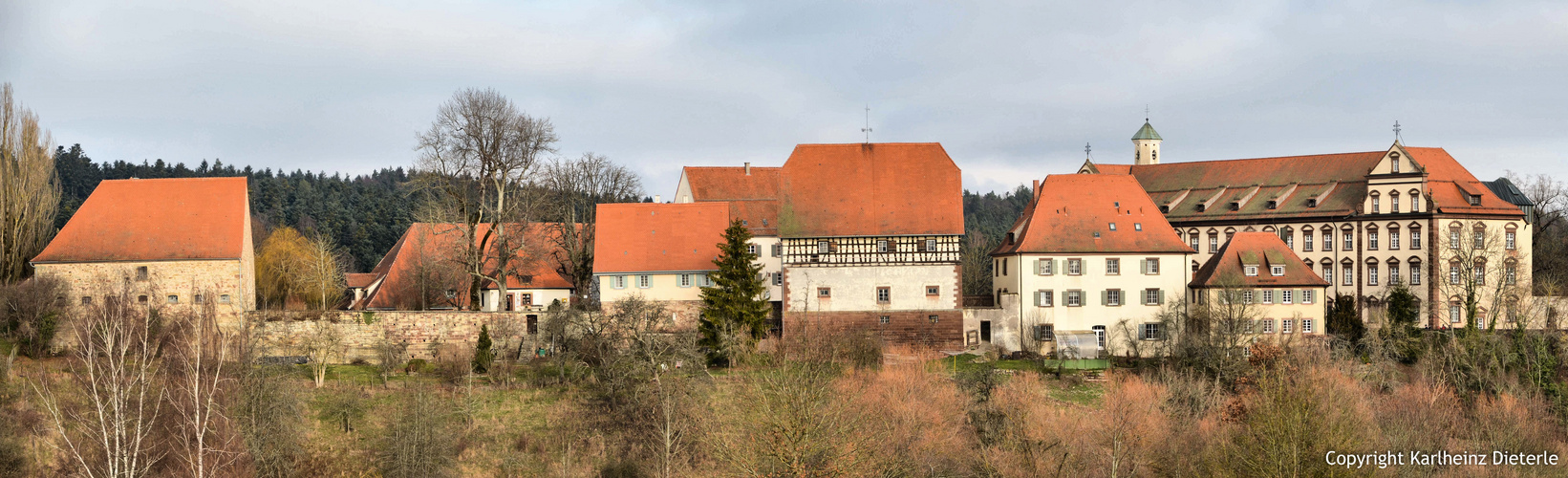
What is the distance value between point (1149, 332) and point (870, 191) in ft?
35.1

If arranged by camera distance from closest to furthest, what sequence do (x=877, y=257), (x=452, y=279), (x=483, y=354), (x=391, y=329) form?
(x=483, y=354)
(x=391, y=329)
(x=877, y=257)
(x=452, y=279)

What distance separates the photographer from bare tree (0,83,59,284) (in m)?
42.4

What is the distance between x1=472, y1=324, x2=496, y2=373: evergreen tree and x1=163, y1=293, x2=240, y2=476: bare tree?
7.13 meters

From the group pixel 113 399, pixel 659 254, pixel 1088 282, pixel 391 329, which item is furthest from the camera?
pixel 1088 282

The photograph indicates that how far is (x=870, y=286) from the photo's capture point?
42.2 metres

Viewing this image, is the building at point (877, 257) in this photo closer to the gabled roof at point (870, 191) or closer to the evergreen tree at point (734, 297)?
the gabled roof at point (870, 191)

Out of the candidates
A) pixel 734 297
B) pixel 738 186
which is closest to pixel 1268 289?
pixel 734 297

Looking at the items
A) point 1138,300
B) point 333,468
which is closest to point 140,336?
point 333,468

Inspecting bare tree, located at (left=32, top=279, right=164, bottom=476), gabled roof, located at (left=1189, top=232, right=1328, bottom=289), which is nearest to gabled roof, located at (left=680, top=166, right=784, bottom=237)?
gabled roof, located at (left=1189, top=232, right=1328, bottom=289)

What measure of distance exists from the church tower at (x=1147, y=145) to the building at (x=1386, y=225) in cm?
1824

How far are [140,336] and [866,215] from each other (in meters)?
22.2

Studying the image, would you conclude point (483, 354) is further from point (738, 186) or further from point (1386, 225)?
point (1386, 225)

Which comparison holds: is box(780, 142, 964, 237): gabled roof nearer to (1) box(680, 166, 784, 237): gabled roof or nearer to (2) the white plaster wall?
(2) the white plaster wall

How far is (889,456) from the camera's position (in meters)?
27.4
